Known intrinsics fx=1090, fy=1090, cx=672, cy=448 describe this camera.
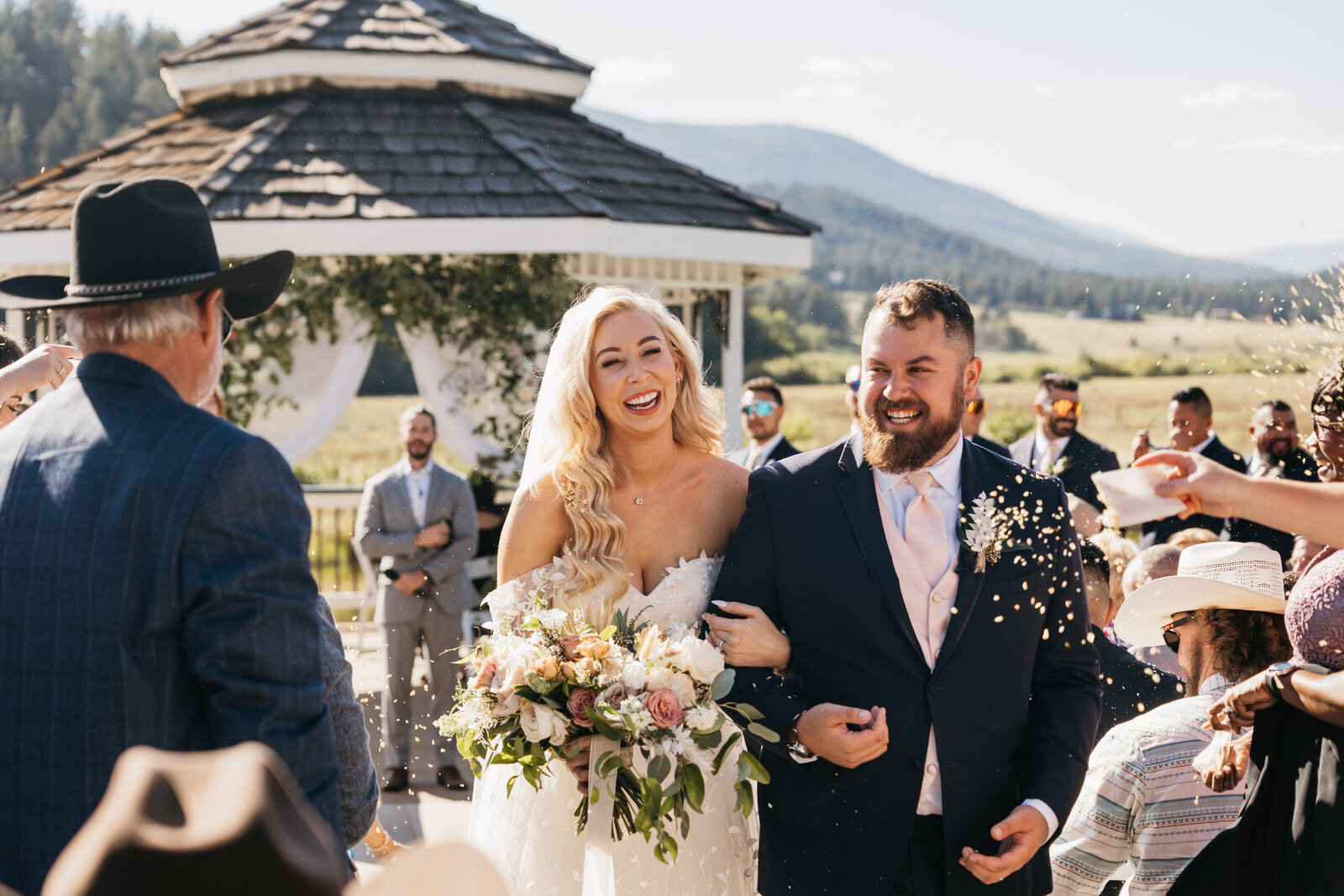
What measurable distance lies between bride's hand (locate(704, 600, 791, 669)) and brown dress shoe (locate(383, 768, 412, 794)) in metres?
4.98

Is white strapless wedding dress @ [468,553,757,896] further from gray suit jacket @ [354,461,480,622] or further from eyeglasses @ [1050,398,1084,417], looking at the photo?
eyeglasses @ [1050,398,1084,417]

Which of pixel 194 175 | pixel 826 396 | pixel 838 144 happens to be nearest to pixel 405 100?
pixel 194 175

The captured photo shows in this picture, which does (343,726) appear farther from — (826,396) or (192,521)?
(826,396)

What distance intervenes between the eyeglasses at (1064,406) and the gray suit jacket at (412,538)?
447cm

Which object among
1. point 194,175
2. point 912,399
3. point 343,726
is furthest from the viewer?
point 194,175

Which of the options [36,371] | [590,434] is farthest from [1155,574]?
[36,371]

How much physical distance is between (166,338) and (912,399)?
1.91 metres

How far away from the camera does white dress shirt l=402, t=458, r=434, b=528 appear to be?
7.92m

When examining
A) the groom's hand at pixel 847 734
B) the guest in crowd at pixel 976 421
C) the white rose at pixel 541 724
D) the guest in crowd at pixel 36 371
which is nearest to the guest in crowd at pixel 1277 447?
the guest in crowd at pixel 976 421

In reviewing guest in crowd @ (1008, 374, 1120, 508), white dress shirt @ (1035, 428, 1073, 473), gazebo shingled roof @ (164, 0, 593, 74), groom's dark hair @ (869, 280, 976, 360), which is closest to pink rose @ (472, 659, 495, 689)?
groom's dark hair @ (869, 280, 976, 360)

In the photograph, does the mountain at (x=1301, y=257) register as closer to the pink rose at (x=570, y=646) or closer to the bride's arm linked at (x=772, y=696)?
the bride's arm linked at (x=772, y=696)

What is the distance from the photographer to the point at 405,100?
33.7 feet

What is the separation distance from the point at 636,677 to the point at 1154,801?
5.02 ft

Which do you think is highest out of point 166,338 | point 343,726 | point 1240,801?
point 166,338
